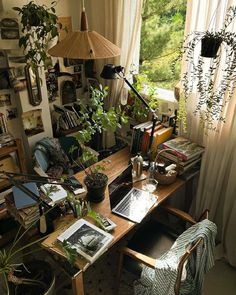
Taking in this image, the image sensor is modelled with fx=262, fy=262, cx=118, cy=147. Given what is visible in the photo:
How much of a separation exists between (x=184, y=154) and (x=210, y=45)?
2.77 ft

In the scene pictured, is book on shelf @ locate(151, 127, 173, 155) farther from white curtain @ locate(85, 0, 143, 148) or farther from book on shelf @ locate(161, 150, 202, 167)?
white curtain @ locate(85, 0, 143, 148)

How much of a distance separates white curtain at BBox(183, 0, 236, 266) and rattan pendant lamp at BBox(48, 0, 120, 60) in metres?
0.87

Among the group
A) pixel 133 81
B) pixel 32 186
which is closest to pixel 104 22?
pixel 133 81

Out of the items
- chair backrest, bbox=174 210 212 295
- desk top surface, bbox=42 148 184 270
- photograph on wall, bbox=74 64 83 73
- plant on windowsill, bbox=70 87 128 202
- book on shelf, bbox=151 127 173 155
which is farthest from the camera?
photograph on wall, bbox=74 64 83 73

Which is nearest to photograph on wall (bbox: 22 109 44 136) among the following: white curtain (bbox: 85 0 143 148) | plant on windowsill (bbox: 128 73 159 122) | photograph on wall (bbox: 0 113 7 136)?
photograph on wall (bbox: 0 113 7 136)

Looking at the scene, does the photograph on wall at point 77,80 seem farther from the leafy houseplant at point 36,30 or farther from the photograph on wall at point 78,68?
the leafy houseplant at point 36,30

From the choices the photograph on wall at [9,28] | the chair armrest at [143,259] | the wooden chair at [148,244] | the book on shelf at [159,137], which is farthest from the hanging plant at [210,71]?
the photograph on wall at [9,28]

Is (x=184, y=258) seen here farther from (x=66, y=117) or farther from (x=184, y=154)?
(x=66, y=117)

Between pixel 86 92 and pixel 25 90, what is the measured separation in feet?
2.99

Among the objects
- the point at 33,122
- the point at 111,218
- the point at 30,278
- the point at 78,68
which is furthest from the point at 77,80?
the point at 30,278

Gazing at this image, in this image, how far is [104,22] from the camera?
2.77m

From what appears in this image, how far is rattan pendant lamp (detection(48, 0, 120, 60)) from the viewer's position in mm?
1435

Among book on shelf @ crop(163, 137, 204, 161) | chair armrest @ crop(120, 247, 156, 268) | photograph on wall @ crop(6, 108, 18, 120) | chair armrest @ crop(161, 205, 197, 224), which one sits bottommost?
chair armrest @ crop(120, 247, 156, 268)

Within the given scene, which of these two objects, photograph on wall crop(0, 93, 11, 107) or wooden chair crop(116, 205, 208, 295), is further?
photograph on wall crop(0, 93, 11, 107)
